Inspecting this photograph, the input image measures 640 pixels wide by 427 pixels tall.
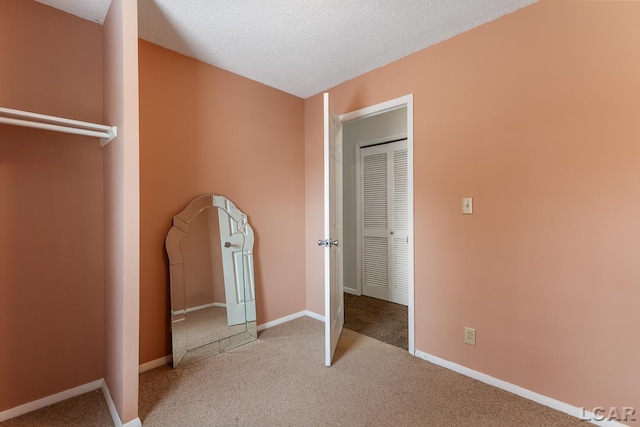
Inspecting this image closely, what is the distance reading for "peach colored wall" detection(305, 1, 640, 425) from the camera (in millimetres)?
1528

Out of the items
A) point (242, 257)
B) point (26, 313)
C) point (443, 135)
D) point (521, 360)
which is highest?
point (443, 135)

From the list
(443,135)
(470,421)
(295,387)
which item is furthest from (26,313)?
(443,135)

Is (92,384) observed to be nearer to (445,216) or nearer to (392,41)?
(445,216)

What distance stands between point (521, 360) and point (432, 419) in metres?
0.72

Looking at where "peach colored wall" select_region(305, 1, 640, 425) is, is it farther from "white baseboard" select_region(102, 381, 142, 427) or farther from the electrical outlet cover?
"white baseboard" select_region(102, 381, 142, 427)

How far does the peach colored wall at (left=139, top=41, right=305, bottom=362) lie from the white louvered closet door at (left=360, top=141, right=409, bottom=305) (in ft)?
3.80

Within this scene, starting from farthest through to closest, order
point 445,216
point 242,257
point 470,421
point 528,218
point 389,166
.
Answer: point 389,166, point 242,257, point 445,216, point 528,218, point 470,421

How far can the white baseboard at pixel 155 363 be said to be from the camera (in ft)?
6.96

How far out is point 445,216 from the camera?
7.14ft

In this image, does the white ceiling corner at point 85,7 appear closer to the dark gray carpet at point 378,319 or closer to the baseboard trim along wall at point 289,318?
the baseboard trim along wall at point 289,318

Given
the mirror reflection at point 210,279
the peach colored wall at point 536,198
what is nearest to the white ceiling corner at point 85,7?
the mirror reflection at point 210,279

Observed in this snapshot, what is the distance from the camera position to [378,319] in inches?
125

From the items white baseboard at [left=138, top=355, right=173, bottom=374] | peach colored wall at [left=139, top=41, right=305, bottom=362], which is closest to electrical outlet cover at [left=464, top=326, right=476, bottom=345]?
peach colored wall at [left=139, top=41, right=305, bottom=362]

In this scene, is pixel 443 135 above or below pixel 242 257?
above
